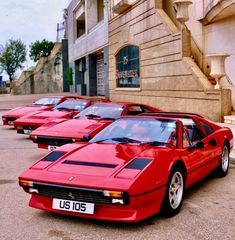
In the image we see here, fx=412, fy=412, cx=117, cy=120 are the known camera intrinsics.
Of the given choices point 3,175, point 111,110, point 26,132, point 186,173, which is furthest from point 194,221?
point 26,132

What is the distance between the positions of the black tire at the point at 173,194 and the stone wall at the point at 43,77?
142 ft

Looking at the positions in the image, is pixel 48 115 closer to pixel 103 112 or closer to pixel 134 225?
pixel 103 112

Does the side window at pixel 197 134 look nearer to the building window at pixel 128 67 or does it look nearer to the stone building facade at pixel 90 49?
the building window at pixel 128 67

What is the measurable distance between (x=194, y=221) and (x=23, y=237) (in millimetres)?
1853

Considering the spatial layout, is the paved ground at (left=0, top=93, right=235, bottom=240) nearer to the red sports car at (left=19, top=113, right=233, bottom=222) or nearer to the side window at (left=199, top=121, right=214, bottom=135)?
the red sports car at (left=19, top=113, right=233, bottom=222)

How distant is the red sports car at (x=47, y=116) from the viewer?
1092 cm

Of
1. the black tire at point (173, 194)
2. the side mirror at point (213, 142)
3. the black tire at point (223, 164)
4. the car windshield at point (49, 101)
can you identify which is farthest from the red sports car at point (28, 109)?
the black tire at point (173, 194)

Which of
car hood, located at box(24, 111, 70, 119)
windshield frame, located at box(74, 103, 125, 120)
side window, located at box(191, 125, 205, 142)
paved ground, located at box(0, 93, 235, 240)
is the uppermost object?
windshield frame, located at box(74, 103, 125, 120)

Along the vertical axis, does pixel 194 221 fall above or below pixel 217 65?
below

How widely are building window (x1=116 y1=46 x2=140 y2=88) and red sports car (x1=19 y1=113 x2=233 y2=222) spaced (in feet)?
55.0

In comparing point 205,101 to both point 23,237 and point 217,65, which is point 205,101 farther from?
point 23,237

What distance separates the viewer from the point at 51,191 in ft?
14.5

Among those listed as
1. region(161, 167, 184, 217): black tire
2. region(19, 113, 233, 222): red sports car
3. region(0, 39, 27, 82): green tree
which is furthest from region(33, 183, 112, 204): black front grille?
region(0, 39, 27, 82): green tree

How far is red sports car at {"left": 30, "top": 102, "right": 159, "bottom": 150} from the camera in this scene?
311 inches
